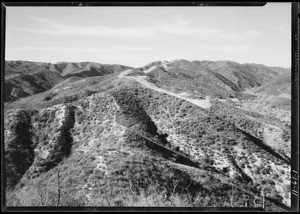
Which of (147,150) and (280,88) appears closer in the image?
(147,150)

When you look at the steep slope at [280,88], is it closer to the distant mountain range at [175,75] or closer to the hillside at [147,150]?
the distant mountain range at [175,75]

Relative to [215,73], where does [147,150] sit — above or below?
below

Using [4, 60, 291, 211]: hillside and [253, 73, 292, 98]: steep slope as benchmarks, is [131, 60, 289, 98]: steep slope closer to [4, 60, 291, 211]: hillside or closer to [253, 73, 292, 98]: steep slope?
[253, 73, 292, 98]: steep slope

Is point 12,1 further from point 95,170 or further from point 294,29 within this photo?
point 95,170

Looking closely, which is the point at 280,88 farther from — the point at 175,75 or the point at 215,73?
the point at 215,73

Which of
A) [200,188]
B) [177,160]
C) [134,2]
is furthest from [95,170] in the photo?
[134,2]

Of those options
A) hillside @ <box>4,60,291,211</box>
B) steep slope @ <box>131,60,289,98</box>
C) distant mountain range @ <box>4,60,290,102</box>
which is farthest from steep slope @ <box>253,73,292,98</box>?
hillside @ <box>4,60,291,211</box>

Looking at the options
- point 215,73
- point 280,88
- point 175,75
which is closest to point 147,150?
point 280,88

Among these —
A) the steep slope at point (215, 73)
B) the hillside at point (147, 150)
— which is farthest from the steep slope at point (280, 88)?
the hillside at point (147, 150)
